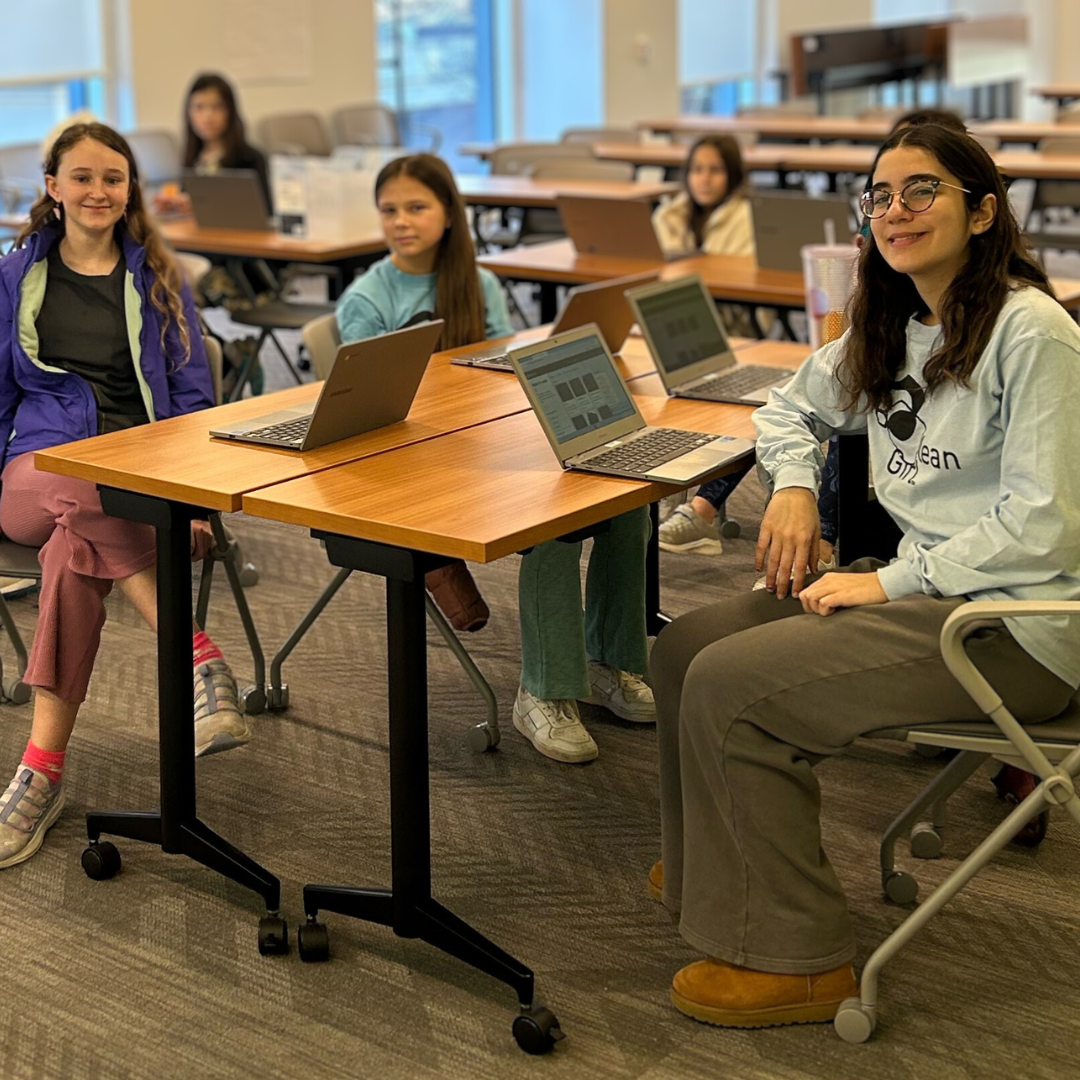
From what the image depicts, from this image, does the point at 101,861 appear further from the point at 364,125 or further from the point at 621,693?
the point at 364,125

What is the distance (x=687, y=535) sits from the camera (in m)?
4.45

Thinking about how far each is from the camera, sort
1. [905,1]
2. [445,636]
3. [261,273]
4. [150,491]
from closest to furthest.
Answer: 1. [150,491]
2. [445,636]
3. [261,273]
4. [905,1]

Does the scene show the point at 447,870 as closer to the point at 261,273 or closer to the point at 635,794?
the point at 635,794

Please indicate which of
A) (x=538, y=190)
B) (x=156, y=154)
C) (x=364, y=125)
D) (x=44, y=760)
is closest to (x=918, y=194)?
(x=44, y=760)

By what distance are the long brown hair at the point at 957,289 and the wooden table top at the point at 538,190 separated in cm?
407

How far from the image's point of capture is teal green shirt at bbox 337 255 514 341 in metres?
3.65

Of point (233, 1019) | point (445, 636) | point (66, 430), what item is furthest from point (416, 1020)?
point (66, 430)

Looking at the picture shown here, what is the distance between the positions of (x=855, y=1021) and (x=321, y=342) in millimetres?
1938

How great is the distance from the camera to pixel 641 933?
8.41 feet

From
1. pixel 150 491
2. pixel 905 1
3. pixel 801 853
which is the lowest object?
pixel 801 853

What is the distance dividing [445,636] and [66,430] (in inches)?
34.2

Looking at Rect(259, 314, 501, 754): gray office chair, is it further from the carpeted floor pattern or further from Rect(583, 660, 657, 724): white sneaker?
Rect(583, 660, 657, 724): white sneaker

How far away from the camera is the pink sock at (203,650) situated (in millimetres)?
3074

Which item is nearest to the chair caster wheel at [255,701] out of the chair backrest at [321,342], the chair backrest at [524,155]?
the chair backrest at [321,342]
